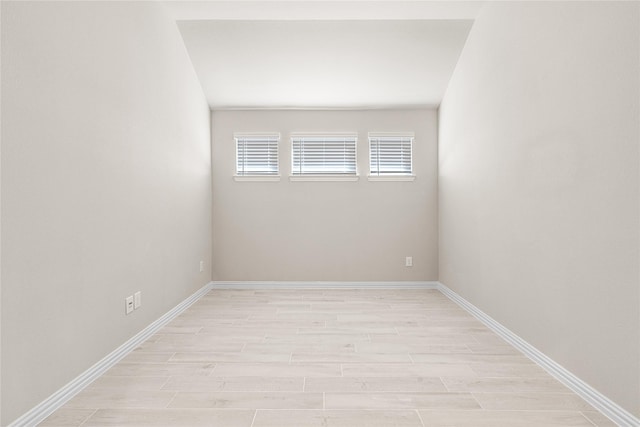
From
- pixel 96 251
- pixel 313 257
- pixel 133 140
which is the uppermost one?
pixel 133 140

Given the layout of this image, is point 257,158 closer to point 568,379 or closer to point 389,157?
point 389,157

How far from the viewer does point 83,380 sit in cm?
194

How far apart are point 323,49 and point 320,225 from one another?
206 centimetres

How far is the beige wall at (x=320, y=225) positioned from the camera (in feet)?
15.1

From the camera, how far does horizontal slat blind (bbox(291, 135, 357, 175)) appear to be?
463cm

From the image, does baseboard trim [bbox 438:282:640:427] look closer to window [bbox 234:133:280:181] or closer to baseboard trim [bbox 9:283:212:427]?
baseboard trim [bbox 9:283:212:427]

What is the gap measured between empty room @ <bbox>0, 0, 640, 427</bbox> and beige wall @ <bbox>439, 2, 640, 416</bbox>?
1cm

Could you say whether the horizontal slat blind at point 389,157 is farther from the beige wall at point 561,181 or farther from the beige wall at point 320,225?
the beige wall at point 561,181

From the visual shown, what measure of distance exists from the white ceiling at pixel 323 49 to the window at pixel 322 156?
47 cm

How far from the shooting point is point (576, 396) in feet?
6.07

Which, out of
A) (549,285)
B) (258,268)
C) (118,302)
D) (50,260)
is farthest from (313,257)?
(50,260)

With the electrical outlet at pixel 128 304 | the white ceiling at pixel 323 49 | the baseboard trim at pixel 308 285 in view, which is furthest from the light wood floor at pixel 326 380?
the white ceiling at pixel 323 49

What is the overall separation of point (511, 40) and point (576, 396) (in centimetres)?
235

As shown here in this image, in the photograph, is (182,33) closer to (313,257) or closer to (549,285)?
(313,257)
